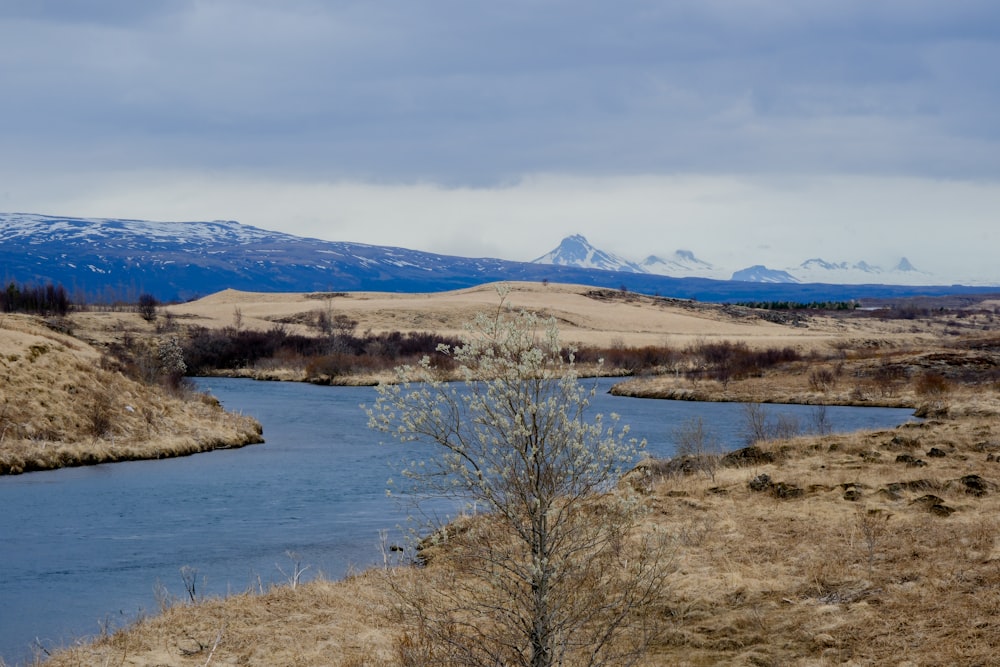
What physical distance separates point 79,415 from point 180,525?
40.7 ft

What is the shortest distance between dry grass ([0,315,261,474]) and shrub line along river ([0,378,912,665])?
0.88 metres

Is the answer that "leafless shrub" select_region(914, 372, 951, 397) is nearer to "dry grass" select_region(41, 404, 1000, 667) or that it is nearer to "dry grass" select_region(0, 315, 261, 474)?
"dry grass" select_region(41, 404, 1000, 667)

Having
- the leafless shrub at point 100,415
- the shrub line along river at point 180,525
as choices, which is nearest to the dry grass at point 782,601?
the shrub line along river at point 180,525

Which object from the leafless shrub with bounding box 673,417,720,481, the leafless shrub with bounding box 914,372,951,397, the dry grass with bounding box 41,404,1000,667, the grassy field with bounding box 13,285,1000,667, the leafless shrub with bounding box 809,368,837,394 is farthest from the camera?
the leafless shrub with bounding box 809,368,837,394

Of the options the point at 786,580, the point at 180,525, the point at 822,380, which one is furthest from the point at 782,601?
the point at 822,380

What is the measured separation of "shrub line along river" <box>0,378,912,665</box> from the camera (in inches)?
624

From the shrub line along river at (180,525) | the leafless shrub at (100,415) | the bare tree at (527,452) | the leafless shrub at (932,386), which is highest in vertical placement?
the bare tree at (527,452)

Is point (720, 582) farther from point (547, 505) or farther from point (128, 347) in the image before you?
point (128, 347)

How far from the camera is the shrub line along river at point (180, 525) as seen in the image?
1585 centimetres

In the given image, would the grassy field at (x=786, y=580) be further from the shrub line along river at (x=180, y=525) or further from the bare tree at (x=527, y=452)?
the shrub line along river at (x=180, y=525)

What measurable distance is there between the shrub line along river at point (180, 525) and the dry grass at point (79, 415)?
88 cm

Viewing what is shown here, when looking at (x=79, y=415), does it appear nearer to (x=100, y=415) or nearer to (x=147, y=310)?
(x=100, y=415)

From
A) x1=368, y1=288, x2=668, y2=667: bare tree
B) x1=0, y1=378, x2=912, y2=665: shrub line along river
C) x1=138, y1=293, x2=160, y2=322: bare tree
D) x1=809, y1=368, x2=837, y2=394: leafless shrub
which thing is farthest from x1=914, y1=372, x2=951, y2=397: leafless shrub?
x1=138, y1=293, x2=160, y2=322: bare tree

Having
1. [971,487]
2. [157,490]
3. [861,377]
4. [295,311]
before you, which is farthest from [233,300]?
[971,487]
